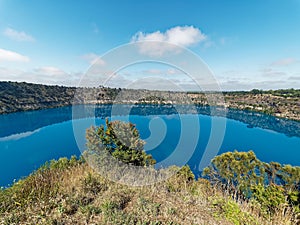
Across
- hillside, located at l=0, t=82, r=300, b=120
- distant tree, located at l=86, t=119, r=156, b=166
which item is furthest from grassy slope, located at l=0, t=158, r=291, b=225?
hillside, located at l=0, t=82, r=300, b=120

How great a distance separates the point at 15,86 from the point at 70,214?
266 feet

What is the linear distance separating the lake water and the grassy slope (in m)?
19.4

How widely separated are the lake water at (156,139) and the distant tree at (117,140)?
574 inches

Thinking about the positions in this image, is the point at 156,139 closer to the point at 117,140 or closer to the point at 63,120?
the point at 117,140

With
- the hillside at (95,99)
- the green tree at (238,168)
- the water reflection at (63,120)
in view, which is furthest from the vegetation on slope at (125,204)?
the hillside at (95,99)

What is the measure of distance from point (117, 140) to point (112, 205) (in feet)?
16.5

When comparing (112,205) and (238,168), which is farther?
(238,168)

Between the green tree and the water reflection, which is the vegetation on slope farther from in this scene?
the water reflection

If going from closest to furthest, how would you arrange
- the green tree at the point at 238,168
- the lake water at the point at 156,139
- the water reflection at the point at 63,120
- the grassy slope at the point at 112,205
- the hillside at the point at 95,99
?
1. the grassy slope at the point at 112,205
2. the green tree at the point at 238,168
3. the lake water at the point at 156,139
4. the water reflection at the point at 63,120
5. the hillside at the point at 95,99

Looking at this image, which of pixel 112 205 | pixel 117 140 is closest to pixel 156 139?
pixel 117 140

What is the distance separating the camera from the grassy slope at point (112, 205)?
2.50 metres

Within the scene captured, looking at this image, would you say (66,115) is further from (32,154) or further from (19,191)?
(19,191)

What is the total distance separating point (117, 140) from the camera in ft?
25.4

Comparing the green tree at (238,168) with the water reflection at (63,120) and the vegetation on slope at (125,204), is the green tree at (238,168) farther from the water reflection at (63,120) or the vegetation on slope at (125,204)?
the water reflection at (63,120)
